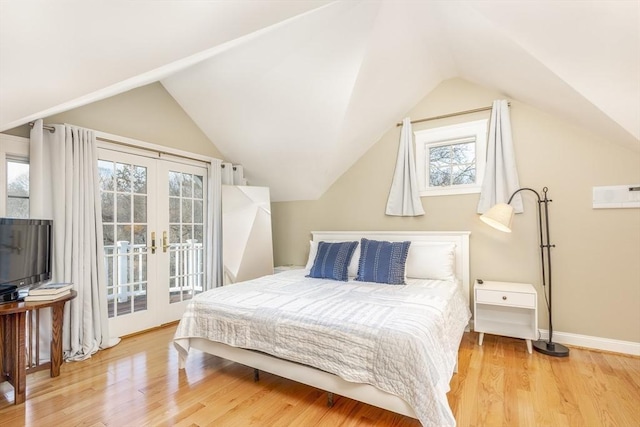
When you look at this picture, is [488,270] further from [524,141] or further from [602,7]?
[602,7]

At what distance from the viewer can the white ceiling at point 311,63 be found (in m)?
1.25

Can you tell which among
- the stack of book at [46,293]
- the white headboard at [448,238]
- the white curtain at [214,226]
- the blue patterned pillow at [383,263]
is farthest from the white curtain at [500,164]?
the stack of book at [46,293]

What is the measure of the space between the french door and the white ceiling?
0.80m

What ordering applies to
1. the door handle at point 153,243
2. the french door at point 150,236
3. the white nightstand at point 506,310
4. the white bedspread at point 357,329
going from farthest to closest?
the door handle at point 153,243
the french door at point 150,236
the white nightstand at point 506,310
the white bedspread at point 357,329

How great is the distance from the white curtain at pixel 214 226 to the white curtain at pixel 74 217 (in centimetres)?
126

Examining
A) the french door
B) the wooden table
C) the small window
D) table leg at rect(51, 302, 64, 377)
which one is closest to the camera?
the wooden table

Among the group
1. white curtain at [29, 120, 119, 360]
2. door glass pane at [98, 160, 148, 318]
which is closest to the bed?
white curtain at [29, 120, 119, 360]

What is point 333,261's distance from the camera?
314cm

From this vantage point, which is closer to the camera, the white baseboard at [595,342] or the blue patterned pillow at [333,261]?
the white baseboard at [595,342]

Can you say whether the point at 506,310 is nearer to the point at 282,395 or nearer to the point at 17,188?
the point at 282,395

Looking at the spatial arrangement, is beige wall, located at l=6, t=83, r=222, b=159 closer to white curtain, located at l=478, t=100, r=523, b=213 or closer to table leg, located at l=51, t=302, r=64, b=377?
table leg, located at l=51, t=302, r=64, b=377

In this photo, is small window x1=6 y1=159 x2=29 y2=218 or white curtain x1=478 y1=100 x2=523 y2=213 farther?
white curtain x1=478 y1=100 x2=523 y2=213

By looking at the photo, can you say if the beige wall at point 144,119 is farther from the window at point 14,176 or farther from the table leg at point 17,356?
the table leg at point 17,356

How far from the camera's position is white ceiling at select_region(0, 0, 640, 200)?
125 cm
